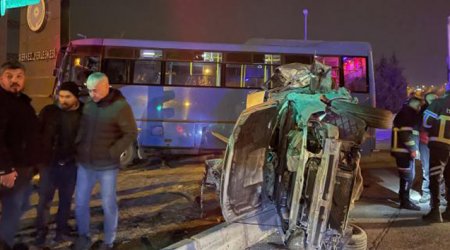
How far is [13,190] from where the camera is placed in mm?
4480

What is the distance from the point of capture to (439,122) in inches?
278

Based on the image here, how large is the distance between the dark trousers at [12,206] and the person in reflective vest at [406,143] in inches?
231

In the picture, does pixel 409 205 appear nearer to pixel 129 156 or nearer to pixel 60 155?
pixel 60 155

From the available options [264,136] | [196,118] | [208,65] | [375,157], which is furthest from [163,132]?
[264,136]

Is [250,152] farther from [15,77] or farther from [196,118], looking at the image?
[196,118]

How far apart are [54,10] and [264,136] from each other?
56.6ft

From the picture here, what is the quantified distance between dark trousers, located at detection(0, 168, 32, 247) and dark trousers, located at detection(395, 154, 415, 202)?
5.90 m

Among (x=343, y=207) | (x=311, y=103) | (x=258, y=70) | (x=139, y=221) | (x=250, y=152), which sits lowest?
(x=139, y=221)

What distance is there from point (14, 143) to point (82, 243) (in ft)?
4.23

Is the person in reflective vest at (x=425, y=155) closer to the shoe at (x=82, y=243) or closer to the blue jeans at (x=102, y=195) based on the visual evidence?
the blue jeans at (x=102, y=195)

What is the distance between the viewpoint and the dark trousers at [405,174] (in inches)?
310

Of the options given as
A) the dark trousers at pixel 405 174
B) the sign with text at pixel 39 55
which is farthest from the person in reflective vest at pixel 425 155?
the sign with text at pixel 39 55

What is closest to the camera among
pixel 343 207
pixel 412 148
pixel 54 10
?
pixel 343 207

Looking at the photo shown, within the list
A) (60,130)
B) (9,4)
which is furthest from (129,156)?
(60,130)
